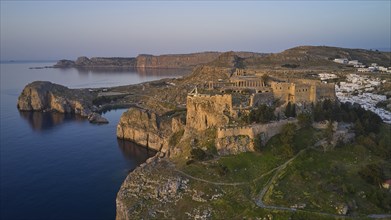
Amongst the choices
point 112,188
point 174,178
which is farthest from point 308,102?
point 112,188

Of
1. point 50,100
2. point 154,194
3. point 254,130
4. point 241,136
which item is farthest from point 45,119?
point 254,130

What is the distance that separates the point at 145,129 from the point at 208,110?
87.8 ft

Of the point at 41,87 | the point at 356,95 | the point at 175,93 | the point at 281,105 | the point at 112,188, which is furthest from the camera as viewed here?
the point at 41,87

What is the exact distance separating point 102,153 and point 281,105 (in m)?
35.6

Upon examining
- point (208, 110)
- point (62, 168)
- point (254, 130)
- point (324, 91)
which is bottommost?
point (62, 168)

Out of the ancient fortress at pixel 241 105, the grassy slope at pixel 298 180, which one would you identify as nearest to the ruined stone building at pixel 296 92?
the ancient fortress at pixel 241 105

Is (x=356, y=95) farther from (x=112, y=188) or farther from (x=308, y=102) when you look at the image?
(x=112, y=188)

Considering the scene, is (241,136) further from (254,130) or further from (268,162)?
(268,162)

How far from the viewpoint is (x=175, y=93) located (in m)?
101

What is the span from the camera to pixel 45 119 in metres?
104

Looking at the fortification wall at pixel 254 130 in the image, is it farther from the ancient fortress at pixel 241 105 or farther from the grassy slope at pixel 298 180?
the grassy slope at pixel 298 180

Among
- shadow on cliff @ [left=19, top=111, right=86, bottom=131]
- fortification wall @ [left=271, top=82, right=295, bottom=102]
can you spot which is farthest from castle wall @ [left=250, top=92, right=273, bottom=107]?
shadow on cliff @ [left=19, top=111, right=86, bottom=131]

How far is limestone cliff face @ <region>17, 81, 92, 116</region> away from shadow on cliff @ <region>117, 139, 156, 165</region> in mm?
38830

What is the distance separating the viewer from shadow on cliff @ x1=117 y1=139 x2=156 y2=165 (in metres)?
67.4
